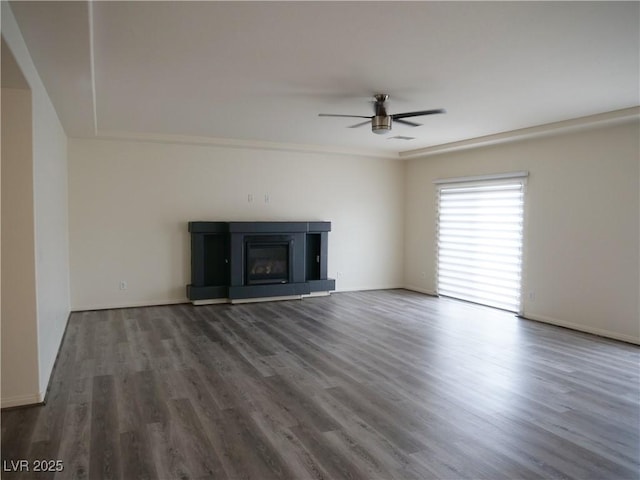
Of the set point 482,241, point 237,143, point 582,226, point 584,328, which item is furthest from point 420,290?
point 237,143

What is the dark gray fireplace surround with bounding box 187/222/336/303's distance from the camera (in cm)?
663

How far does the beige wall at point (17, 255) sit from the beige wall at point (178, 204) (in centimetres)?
326

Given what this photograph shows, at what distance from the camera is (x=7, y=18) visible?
2.34 meters

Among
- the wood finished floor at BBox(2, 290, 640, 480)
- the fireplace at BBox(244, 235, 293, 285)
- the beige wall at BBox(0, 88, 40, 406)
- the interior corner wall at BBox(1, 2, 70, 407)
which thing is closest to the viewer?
the wood finished floor at BBox(2, 290, 640, 480)

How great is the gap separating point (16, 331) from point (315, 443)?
86.4 inches

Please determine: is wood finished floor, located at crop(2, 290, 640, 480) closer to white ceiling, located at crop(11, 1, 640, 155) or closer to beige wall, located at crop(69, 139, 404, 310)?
beige wall, located at crop(69, 139, 404, 310)

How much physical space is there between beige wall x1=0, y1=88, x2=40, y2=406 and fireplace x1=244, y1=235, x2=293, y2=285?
12.5ft

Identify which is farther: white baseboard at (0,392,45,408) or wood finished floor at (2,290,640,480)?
white baseboard at (0,392,45,408)

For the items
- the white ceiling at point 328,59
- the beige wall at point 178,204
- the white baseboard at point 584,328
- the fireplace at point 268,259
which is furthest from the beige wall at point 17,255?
the white baseboard at point 584,328

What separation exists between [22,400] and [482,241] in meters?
5.92

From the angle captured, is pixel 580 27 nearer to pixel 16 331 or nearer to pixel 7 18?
pixel 7 18

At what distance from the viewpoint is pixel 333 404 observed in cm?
324

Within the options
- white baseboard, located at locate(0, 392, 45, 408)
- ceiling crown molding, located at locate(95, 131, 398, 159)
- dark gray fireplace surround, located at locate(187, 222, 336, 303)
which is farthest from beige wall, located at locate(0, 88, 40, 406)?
dark gray fireplace surround, located at locate(187, 222, 336, 303)

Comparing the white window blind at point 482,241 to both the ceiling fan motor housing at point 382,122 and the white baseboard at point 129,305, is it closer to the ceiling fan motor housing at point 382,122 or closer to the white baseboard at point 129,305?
the ceiling fan motor housing at point 382,122
